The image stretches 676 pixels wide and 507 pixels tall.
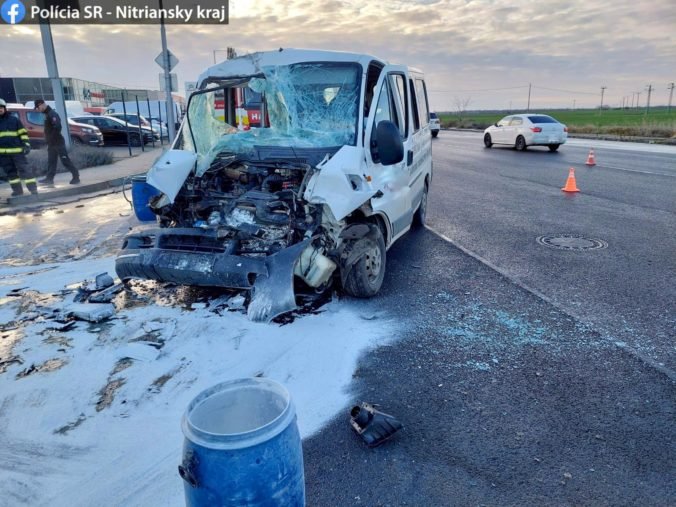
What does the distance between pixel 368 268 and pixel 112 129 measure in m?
21.3

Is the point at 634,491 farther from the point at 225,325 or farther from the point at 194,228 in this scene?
the point at 194,228

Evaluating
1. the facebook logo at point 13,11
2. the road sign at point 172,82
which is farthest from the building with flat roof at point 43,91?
the facebook logo at point 13,11

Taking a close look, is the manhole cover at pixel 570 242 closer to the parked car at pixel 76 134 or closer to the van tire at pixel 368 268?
the van tire at pixel 368 268

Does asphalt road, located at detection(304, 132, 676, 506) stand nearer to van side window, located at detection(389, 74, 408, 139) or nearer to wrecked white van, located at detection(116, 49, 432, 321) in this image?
wrecked white van, located at detection(116, 49, 432, 321)

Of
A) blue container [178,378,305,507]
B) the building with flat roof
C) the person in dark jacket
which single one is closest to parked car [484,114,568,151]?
the person in dark jacket

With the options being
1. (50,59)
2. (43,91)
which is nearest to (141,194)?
(50,59)

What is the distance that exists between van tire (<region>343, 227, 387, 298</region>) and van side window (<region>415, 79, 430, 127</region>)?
260cm

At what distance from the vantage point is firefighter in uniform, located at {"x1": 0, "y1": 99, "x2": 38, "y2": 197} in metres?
10.1

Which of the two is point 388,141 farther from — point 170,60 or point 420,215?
point 170,60

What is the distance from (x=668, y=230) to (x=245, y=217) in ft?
21.1

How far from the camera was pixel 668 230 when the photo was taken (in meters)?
7.47

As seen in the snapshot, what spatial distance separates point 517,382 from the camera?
345cm

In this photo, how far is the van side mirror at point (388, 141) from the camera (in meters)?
4.42

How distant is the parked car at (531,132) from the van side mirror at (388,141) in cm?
1755
